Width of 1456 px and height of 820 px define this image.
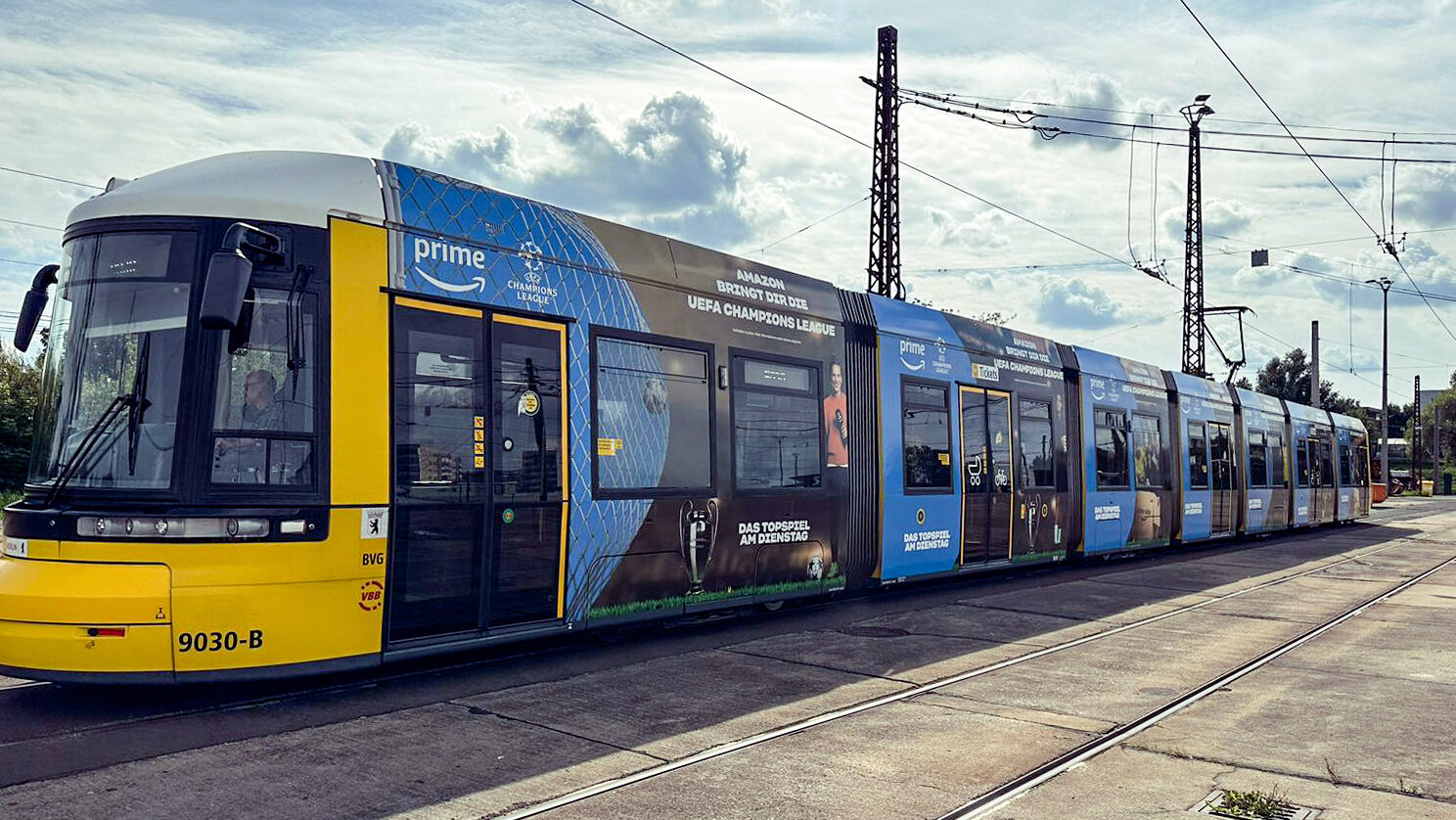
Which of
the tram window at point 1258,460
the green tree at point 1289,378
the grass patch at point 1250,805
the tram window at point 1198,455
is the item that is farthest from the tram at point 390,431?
the green tree at point 1289,378

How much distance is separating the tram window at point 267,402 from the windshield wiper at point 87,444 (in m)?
0.58

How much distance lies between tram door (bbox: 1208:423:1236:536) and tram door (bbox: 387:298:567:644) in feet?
61.1

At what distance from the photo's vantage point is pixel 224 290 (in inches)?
260

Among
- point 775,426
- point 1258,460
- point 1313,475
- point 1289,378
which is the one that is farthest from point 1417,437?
point 775,426

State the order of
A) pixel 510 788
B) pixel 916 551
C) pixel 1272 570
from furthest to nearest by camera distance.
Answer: pixel 1272 570 < pixel 916 551 < pixel 510 788

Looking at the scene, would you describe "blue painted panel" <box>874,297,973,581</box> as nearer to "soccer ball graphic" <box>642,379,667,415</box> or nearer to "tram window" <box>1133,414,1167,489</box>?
"soccer ball graphic" <box>642,379,667,415</box>

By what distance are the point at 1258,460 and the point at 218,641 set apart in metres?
25.0

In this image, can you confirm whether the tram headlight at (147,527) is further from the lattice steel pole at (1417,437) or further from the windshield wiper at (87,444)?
the lattice steel pole at (1417,437)

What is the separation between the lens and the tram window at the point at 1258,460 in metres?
26.3

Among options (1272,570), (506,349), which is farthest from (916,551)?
(1272,570)

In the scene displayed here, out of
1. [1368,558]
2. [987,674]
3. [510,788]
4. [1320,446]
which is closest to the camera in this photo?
[510,788]

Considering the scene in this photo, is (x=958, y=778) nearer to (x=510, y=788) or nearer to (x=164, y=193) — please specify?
(x=510, y=788)

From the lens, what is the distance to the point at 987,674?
907 centimetres

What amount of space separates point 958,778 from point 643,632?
5117 mm
